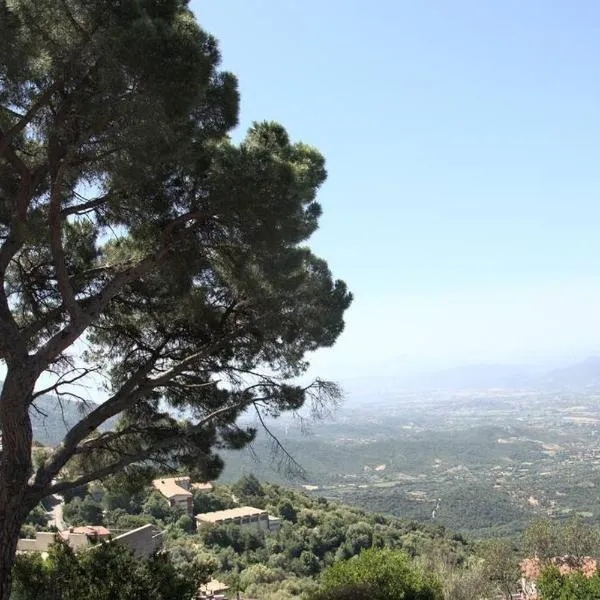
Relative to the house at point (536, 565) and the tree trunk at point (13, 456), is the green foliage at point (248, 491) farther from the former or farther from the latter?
the tree trunk at point (13, 456)

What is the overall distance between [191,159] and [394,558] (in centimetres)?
611

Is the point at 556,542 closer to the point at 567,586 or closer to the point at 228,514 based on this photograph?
Answer: the point at 567,586

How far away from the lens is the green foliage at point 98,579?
5.45 metres

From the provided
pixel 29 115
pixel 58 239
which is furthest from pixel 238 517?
pixel 29 115

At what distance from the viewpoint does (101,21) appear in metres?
4.16

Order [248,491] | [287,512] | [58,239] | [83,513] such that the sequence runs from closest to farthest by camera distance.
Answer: [58,239]
[83,513]
[287,512]
[248,491]

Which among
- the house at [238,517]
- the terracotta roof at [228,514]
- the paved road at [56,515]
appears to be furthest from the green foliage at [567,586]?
the terracotta roof at [228,514]

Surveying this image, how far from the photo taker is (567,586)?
8.91 meters

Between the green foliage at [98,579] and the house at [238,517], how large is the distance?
24031 millimetres

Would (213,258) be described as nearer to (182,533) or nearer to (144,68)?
(144,68)

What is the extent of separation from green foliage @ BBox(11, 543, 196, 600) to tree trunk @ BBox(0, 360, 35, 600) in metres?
1.21

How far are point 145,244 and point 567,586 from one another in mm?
8053

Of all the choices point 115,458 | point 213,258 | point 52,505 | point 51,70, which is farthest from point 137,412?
point 52,505

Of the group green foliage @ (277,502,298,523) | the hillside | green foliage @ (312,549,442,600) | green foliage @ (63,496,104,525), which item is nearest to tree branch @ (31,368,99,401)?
green foliage @ (312,549,442,600)
